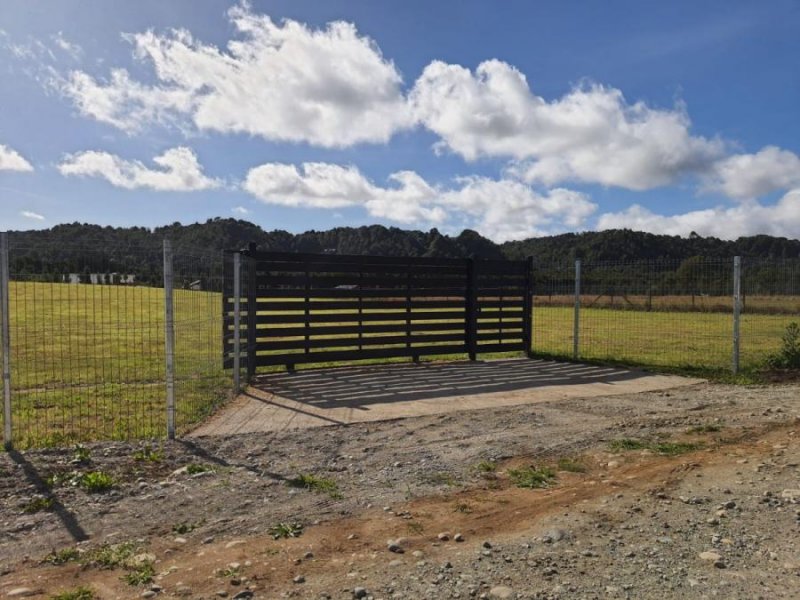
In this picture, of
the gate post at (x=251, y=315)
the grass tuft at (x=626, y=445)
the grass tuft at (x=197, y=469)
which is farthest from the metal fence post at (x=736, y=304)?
the grass tuft at (x=197, y=469)

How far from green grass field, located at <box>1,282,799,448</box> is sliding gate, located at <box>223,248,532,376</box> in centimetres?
66

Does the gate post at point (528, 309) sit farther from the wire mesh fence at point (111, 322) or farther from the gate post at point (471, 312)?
the wire mesh fence at point (111, 322)

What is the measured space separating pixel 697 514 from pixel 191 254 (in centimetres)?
557

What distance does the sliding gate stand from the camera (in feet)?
31.7

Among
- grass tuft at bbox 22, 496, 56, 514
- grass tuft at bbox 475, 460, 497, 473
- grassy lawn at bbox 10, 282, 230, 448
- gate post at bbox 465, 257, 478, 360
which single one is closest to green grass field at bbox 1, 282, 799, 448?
grassy lawn at bbox 10, 282, 230, 448

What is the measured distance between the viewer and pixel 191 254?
6824mm

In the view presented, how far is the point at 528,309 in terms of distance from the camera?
12.6 m

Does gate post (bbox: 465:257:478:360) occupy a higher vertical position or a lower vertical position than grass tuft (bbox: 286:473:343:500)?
higher

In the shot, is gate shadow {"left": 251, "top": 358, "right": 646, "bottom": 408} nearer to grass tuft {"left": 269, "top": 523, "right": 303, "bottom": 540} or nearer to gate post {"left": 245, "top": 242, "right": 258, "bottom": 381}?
gate post {"left": 245, "top": 242, "right": 258, "bottom": 381}

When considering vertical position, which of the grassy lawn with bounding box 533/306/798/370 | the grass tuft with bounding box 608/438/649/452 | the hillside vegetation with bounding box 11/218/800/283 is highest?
the hillside vegetation with bounding box 11/218/800/283

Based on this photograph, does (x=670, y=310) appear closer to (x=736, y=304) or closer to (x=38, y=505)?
(x=736, y=304)

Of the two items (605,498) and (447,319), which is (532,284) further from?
(605,498)

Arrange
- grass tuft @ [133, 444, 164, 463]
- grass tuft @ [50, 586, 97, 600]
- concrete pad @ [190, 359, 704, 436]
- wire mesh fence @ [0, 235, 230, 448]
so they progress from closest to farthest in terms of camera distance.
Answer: grass tuft @ [50, 586, 97, 600] < grass tuft @ [133, 444, 164, 463] < wire mesh fence @ [0, 235, 230, 448] < concrete pad @ [190, 359, 704, 436]

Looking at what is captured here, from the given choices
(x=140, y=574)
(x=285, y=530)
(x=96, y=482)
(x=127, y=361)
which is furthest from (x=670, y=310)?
(x=140, y=574)
